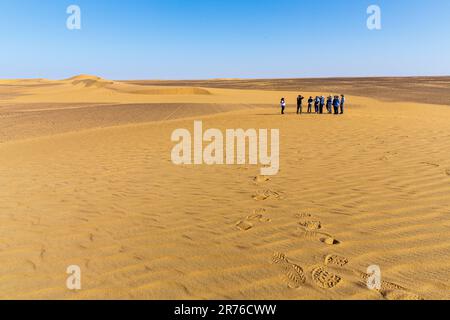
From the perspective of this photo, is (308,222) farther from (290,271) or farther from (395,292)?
(395,292)

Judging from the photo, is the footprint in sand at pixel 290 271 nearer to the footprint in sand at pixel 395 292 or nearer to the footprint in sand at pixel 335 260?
the footprint in sand at pixel 335 260

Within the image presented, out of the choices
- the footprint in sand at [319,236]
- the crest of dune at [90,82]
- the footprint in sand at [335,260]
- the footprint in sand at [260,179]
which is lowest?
the footprint in sand at [335,260]

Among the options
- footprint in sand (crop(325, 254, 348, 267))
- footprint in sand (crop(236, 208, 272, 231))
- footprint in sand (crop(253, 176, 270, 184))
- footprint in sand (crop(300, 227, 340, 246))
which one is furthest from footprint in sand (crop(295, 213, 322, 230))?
footprint in sand (crop(253, 176, 270, 184))

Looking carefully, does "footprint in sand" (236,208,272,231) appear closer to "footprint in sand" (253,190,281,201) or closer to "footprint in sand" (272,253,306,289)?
"footprint in sand" (253,190,281,201)

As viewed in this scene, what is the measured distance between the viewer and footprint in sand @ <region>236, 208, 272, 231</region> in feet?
14.9

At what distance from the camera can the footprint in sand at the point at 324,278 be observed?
317cm

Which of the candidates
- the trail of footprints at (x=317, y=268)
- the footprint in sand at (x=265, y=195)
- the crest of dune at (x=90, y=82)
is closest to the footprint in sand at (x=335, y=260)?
the trail of footprints at (x=317, y=268)

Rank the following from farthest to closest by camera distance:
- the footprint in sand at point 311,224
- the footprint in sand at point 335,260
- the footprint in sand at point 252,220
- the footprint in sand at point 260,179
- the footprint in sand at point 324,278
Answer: the footprint in sand at point 260,179 < the footprint in sand at point 252,220 < the footprint in sand at point 311,224 < the footprint in sand at point 335,260 < the footprint in sand at point 324,278

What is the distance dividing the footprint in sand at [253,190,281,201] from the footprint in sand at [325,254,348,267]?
205cm

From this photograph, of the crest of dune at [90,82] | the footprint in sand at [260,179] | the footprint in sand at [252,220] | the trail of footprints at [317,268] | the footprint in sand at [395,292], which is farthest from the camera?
the crest of dune at [90,82]

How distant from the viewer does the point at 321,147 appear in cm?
988

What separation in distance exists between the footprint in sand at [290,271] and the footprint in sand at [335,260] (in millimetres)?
333
